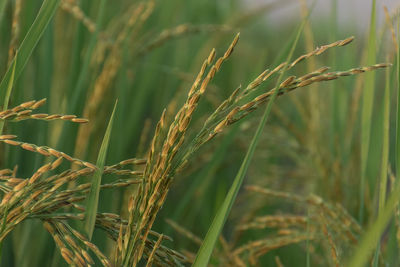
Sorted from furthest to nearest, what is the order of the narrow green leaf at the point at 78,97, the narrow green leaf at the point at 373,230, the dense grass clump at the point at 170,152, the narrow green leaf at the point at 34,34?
the narrow green leaf at the point at 78,97 < the narrow green leaf at the point at 34,34 < the dense grass clump at the point at 170,152 < the narrow green leaf at the point at 373,230

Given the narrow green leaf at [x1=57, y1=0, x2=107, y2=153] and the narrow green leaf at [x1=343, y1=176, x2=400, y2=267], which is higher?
the narrow green leaf at [x1=57, y1=0, x2=107, y2=153]

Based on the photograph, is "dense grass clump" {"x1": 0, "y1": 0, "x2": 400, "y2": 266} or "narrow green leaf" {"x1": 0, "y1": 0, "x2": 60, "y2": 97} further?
"narrow green leaf" {"x1": 0, "y1": 0, "x2": 60, "y2": 97}

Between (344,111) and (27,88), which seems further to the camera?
(344,111)

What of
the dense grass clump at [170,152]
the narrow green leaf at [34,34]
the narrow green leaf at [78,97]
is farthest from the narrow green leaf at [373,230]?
the narrow green leaf at [78,97]

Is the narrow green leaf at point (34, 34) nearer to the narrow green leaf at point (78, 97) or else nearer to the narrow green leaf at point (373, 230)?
the narrow green leaf at point (78, 97)

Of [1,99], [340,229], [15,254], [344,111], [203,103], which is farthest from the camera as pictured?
[203,103]

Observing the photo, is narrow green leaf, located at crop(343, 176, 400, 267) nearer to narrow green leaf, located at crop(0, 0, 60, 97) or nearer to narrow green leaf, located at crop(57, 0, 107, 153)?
narrow green leaf, located at crop(0, 0, 60, 97)

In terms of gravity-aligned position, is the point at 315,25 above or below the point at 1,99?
above

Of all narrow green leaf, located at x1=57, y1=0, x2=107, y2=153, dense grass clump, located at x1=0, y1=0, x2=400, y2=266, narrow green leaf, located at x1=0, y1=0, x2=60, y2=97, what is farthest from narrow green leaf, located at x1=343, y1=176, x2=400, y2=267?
narrow green leaf, located at x1=57, y1=0, x2=107, y2=153

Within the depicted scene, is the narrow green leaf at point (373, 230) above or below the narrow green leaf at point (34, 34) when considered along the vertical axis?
below

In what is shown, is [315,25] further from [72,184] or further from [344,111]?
[72,184]

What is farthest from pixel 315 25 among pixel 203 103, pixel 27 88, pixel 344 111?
pixel 27 88
